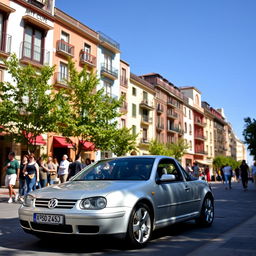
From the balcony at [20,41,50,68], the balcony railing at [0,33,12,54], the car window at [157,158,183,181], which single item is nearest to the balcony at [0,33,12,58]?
the balcony railing at [0,33,12,54]

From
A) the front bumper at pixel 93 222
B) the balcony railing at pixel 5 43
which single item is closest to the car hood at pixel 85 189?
the front bumper at pixel 93 222

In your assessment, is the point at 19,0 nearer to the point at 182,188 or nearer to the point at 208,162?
the point at 182,188

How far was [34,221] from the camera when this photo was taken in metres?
5.14

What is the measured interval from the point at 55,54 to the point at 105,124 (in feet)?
29.4

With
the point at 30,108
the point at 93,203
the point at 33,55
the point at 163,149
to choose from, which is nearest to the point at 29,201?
the point at 93,203

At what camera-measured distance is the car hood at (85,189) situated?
5.00 meters

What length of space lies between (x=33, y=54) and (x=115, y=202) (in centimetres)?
2340

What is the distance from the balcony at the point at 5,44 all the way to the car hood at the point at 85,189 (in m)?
20.1

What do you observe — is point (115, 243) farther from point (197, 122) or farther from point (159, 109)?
point (197, 122)

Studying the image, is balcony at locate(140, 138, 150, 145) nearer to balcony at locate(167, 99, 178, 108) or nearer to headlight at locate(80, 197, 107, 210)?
balcony at locate(167, 99, 178, 108)

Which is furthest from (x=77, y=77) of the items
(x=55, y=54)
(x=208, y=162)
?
(x=208, y=162)

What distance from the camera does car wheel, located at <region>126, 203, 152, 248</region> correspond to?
507 centimetres

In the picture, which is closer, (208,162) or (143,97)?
(143,97)

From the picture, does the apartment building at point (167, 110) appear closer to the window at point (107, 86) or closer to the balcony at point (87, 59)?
the window at point (107, 86)
